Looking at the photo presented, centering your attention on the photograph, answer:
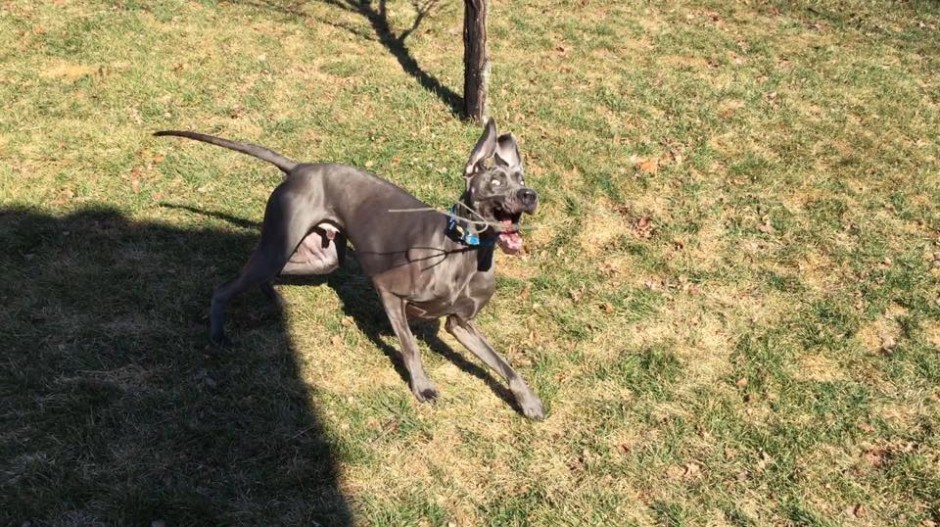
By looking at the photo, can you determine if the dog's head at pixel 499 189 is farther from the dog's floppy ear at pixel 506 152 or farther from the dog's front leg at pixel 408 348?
the dog's front leg at pixel 408 348

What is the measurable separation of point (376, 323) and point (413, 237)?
1451 millimetres

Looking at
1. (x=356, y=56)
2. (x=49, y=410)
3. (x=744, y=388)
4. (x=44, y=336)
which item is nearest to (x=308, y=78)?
(x=356, y=56)

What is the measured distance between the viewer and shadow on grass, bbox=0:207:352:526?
4.57 meters

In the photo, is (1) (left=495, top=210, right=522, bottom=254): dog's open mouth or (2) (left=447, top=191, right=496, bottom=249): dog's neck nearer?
(1) (left=495, top=210, right=522, bottom=254): dog's open mouth

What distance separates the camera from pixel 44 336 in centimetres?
579

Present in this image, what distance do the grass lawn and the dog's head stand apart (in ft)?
5.28

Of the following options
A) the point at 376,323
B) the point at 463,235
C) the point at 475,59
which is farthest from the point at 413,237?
the point at 475,59

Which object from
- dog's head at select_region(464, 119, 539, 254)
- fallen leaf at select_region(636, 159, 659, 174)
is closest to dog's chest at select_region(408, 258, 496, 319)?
dog's head at select_region(464, 119, 539, 254)

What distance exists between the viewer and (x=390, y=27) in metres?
11.6

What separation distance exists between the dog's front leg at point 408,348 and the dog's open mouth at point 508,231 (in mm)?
1018

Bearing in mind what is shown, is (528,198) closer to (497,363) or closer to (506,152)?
(506,152)

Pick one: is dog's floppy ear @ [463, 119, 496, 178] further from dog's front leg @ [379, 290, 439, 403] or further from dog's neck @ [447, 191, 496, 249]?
dog's front leg @ [379, 290, 439, 403]

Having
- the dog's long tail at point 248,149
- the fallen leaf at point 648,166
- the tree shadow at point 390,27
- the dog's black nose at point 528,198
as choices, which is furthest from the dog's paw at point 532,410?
the tree shadow at point 390,27

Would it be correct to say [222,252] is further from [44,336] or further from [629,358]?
[629,358]
